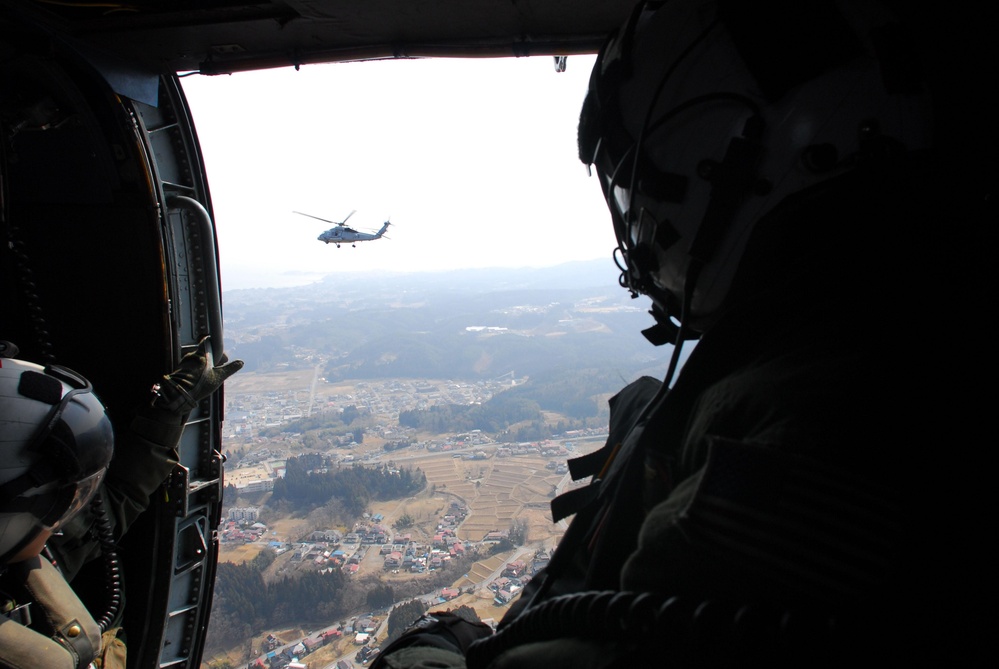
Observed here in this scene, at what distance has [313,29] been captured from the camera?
2727mm

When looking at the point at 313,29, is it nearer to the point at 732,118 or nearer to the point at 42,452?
the point at 42,452

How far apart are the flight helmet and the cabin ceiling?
1663mm

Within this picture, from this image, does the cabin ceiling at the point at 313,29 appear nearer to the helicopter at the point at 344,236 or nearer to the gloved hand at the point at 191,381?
the gloved hand at the point at 191,381

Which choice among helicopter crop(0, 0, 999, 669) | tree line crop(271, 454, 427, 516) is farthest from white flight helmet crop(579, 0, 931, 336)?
tree line crop(271, 454, 427, 516)

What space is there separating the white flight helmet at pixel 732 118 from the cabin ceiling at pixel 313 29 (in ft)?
4.75

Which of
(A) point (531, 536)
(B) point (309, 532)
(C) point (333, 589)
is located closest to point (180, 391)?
(C) point (333, 589)

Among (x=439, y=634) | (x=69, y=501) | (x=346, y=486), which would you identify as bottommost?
(x=346, y=486)

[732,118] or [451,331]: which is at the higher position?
[451,331]

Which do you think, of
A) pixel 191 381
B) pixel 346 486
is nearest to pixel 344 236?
pixel 346 486

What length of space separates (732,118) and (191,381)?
2686mm

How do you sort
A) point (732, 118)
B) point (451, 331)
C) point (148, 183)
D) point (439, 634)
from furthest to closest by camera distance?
1. point (451, 331)
2. point (148, 183)
3. point (439, 634)
4. point (732, 118)

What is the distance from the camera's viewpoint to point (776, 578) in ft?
2.05

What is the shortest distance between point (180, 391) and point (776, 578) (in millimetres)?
2796

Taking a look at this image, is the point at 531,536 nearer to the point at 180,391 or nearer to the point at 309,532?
the point at 309,532
